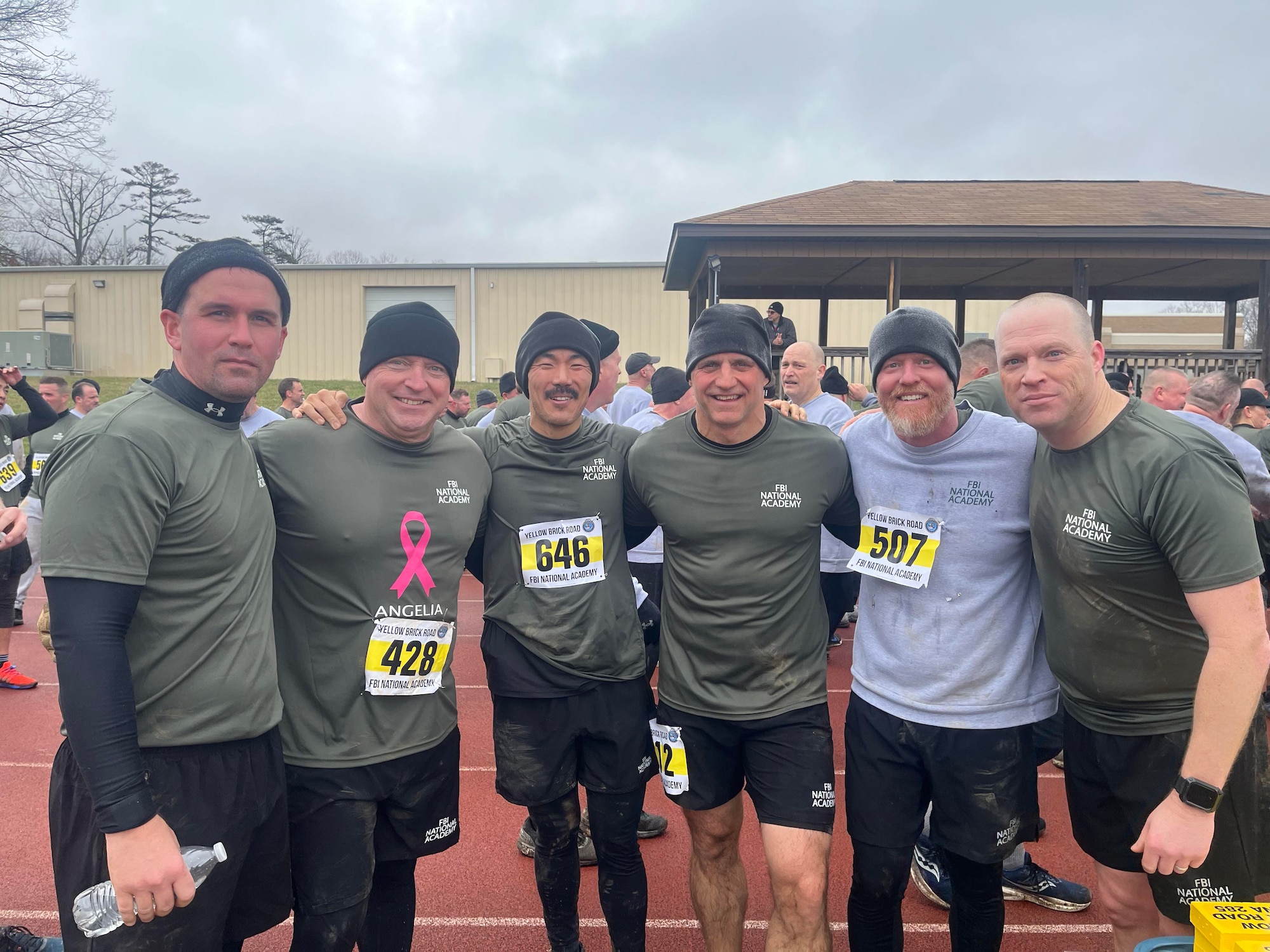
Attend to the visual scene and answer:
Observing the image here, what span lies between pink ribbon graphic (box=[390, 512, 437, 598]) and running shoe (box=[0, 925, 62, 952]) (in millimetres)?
2084

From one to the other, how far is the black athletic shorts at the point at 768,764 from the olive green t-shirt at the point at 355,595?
0.87m

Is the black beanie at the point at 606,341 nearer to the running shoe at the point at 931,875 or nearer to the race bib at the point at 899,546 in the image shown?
the race bib at the point at 899,546

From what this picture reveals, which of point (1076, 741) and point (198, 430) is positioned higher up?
point (198, 430)

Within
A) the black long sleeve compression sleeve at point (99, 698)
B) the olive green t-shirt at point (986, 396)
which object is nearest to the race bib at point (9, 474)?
the black long sleeve compression sleeve at point (99, 698)

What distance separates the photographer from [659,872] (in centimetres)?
373

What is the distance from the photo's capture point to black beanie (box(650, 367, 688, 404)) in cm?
615

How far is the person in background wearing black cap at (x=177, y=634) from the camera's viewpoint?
1706 millimetres

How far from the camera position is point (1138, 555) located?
2.22 meters

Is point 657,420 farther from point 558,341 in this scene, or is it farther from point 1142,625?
point 1142,625

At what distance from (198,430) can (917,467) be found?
2152mm

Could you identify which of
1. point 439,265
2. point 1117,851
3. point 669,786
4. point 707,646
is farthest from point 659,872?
point 439,265

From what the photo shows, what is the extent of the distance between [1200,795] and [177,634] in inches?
101

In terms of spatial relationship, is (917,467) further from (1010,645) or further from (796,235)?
(796,235)

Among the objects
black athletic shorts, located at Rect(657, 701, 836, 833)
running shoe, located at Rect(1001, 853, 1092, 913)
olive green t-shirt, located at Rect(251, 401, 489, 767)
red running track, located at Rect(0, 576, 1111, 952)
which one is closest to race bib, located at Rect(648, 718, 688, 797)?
black athletic shorts, located at Rect(657, 701, 836, 833)
